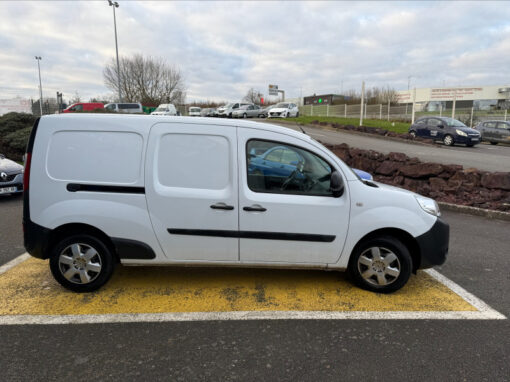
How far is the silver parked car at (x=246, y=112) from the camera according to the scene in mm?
35688

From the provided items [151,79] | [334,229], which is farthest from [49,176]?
[151,79]

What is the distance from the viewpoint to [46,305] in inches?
131

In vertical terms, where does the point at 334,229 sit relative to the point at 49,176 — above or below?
below

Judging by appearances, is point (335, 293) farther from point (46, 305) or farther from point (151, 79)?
point (151, 79)

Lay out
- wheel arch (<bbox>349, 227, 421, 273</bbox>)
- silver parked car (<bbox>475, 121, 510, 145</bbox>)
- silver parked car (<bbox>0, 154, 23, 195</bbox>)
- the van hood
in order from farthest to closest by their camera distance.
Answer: silver parked car (<bbox>475, 121, 510, 145</bbox>) → the van hood → silver parked car (<bbox>0, 154, 23, 195</bbox>) → wheel arch (<bbox>349, 227, 421, 273</bbox>)

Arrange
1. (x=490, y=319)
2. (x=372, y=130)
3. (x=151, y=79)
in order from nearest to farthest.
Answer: (x=490, y=319), (x=372, y=130), (x=151, y=79)

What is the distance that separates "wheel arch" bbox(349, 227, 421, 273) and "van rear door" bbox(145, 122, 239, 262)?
1290mm

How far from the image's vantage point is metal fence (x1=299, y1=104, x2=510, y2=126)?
32781 millimetres

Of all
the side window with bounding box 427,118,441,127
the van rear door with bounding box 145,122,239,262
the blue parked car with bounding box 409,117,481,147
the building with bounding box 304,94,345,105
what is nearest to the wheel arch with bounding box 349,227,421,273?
the van rear door with bounding box 145,122,239,262

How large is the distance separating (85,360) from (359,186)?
2751 mm

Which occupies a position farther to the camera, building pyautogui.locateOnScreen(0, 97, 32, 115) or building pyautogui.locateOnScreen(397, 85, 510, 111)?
building pyautogui.locateOnScreen(397, 85, 510, 111)

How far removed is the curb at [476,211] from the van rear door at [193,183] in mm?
5793

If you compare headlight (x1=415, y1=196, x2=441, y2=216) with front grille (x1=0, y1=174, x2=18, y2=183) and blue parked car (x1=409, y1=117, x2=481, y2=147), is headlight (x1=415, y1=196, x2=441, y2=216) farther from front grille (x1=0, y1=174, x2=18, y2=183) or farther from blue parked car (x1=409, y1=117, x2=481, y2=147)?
blue parked car (x1=409, y1=117, x2=481, y2=147)

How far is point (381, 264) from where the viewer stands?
358cm
